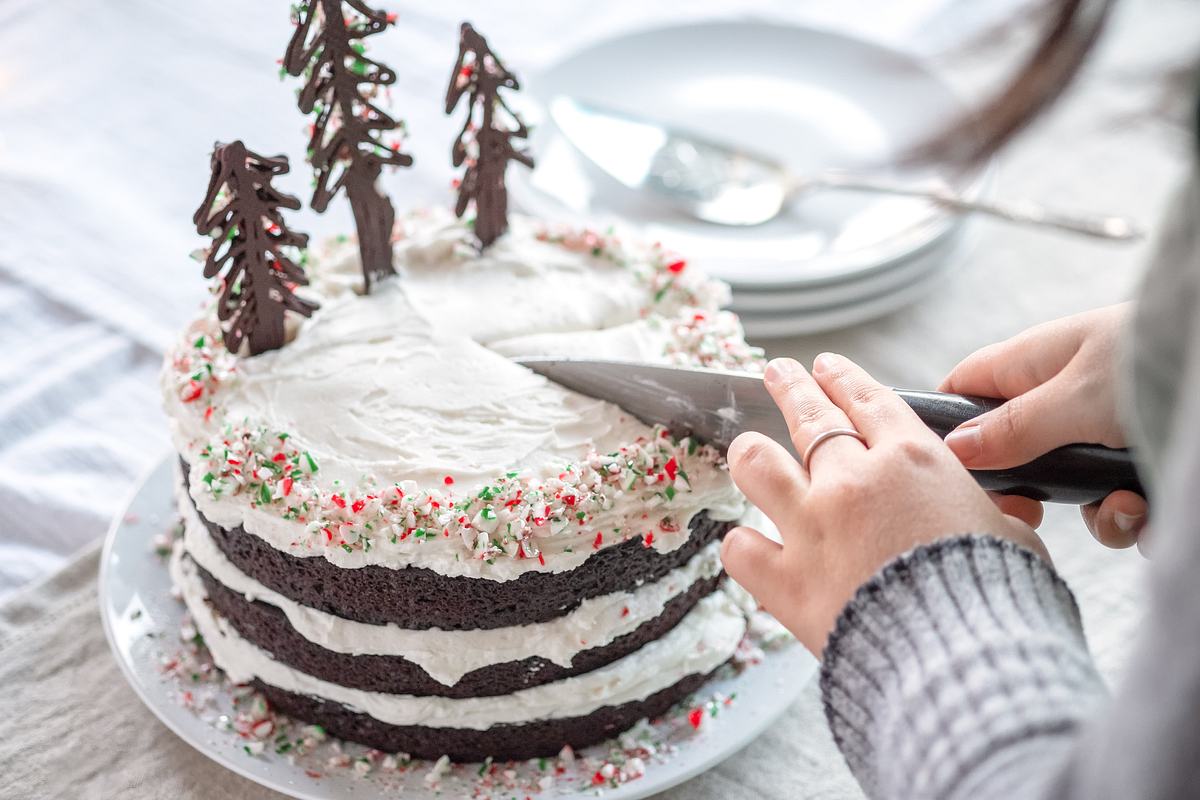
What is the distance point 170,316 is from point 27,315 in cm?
26

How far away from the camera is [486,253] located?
1.79m

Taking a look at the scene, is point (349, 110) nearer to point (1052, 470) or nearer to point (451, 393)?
point (451, 393)

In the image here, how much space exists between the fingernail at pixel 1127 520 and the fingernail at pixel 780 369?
1.23ft

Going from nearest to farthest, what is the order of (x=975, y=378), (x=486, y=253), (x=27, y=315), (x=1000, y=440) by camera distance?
(x=1000, y=440)
(x=975, y=378)
(x=486, y=253)
(x=27, y=315)

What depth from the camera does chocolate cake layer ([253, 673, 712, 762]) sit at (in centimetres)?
154

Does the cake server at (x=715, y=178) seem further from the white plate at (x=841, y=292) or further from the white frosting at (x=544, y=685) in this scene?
the white frosting at (x=544, y=685)

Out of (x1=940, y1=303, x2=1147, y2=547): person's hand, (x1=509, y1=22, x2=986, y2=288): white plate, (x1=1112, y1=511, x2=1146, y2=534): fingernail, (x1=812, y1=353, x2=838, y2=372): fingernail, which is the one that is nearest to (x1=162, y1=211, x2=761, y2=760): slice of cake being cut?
(x1=812, y1=353, x2=838, y2=372): fingernail

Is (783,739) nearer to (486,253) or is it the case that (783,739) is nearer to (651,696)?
(651,696)

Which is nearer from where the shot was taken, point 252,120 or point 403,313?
point 403,313

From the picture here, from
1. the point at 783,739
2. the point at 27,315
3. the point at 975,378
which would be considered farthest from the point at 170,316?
the point at 975,378

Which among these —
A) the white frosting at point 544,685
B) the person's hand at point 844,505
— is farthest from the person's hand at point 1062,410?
the white frosting at point 544,685

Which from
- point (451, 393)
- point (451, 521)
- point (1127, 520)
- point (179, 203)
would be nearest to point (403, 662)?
point (451, 521)

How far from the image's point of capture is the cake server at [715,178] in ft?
7.49

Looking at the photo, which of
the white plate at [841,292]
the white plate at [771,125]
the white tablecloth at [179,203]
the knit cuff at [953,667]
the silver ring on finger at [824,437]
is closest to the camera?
the knit cuff at [953,667]
